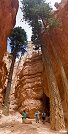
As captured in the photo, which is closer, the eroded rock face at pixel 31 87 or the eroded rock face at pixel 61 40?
the eroded rock face at pixel 61 40

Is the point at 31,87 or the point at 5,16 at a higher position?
the point at 5,16

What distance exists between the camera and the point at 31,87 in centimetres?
3189

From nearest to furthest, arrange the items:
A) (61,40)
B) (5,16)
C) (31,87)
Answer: (5,16), (61,40), (31,87)

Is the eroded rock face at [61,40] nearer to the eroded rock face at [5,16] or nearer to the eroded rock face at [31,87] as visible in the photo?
the eroded rock face at [31,87]

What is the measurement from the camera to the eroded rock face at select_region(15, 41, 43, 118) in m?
29.0

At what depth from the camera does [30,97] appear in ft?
99.9

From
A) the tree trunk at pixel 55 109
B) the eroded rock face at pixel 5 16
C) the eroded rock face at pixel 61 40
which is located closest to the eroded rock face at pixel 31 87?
the eroded rock face at pixel 61 40

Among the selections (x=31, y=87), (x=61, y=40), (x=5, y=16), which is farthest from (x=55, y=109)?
(x=31, y=87)

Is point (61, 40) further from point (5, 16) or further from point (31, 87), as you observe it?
point (31, 87)

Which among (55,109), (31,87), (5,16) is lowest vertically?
(55,109)

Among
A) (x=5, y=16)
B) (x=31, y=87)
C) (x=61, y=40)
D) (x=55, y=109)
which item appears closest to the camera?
(x=55, y=109)

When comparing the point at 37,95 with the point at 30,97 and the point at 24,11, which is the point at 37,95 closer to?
the point at 30,97

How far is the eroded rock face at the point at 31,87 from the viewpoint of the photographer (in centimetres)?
2900

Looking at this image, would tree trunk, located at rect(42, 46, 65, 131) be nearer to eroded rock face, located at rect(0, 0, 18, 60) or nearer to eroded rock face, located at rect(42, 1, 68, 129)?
eroded rock face, located at rect(42, 1, 68, 129)
